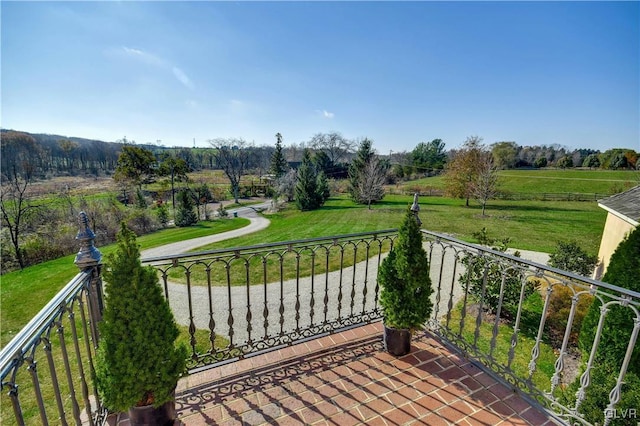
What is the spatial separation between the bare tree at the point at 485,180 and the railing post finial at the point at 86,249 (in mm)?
22127

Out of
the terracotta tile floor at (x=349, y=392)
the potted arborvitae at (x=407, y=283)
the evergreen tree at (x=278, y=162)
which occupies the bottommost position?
the terracotta tile floor at (x=349, y=392)

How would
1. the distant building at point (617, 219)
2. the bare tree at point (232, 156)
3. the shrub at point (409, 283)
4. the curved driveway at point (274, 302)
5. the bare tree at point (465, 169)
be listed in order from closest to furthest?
the shrub at point (409, 283), the curved driveway at point (274, 302), the distant building at point (617, 219), the bare tree at point (465, 169), the bare tree at point (232, 156)

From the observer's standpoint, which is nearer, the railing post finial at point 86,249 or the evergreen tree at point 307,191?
the railing post finial at point 86,249

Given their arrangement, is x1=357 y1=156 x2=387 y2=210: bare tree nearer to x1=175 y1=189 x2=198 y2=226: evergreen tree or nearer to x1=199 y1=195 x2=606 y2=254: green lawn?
x1=199 y1=195 x2=606 y2=254: green lawn

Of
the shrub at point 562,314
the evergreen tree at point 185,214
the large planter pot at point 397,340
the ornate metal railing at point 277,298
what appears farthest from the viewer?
the evergreen tree at point 185,214

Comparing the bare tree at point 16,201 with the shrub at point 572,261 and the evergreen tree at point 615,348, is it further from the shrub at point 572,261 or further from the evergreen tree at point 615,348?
the shrub at point 572,261

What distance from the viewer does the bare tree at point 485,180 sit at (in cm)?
2003

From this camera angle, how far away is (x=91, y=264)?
204 cm

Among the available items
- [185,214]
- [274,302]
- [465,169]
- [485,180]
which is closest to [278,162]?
[185,214]

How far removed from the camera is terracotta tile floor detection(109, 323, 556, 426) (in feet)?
7.30

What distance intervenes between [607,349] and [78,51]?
34.7ft

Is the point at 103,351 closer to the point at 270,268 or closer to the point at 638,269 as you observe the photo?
the point at 638,269

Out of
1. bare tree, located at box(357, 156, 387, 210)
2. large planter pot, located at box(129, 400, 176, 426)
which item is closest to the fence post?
large planter pot, located at box(129, 400, 176, 426)

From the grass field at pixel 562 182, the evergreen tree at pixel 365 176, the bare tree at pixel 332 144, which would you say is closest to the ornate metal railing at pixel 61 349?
the evergreen tree at pixel 365 176
